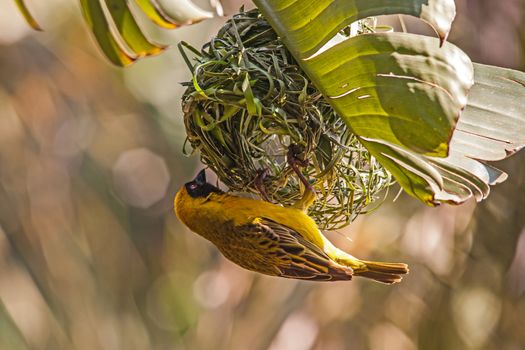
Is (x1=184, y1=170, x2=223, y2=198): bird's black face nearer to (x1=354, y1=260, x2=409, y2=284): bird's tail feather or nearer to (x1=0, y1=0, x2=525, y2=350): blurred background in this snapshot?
(x1=354, y1=260, x2=409, y2=284): bird's tail feather

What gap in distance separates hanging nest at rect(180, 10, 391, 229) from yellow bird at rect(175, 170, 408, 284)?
249 millimetres

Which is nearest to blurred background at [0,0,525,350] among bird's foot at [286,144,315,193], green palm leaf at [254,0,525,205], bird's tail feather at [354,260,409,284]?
bird's tail feather at [354,260,409,284]

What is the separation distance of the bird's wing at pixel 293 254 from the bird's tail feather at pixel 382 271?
0.36ft

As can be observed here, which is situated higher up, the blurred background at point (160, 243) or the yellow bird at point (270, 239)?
the yellow bird at point (270, 239)

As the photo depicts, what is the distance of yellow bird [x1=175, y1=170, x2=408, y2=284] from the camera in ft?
7.47

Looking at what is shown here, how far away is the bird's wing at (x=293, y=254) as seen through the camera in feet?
7.48

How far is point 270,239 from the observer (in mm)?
2285

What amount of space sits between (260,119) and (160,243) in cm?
302

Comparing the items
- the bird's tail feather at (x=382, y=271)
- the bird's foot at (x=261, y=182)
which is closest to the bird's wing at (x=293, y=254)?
the bird's tail feather at (x=382, y=271)

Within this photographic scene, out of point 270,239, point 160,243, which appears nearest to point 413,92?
point 270,239

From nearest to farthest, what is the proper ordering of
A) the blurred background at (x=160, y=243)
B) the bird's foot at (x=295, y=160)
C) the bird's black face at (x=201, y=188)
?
the bird's foot at (x=295, y=160), the bird's black face at (x=201, y=188), the blurred background at (x=160, y=243)

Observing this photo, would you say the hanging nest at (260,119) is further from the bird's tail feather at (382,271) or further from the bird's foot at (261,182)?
the bird's tail feather at (382,271)

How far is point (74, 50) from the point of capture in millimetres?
4250

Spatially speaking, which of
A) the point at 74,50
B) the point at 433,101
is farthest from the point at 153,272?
the point at 433,101
